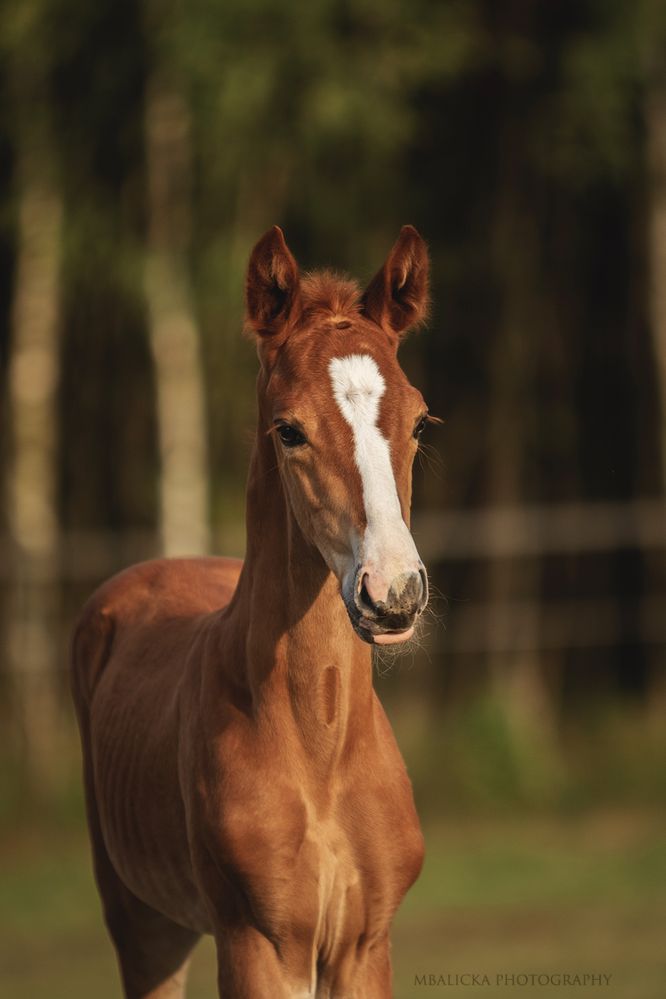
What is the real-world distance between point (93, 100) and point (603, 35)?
4.39 metres

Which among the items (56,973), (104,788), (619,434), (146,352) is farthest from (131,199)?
(104,788)

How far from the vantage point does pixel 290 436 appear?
402cm

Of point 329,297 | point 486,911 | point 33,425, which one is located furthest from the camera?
point 33,425

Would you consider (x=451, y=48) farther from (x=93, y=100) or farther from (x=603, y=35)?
(x=93, y=100)

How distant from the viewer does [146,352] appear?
53.6 ft

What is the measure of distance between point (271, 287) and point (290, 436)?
0.50m

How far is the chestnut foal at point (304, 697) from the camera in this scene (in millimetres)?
3947

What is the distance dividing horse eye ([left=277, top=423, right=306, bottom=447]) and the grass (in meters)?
4.96

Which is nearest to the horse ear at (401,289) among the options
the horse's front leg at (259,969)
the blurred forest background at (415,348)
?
the horse's front leg at (259,969)

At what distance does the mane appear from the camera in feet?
14.1

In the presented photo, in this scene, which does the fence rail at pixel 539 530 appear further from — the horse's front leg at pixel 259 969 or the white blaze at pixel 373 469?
the white blaze at pixel 373 469

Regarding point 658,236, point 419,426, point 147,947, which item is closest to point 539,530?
point 658,236

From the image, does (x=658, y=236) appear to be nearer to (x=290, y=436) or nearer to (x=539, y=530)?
(x=539, y=530)

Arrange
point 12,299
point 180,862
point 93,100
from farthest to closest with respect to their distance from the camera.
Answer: point 12,299 < point 93,100 < point 180,862
